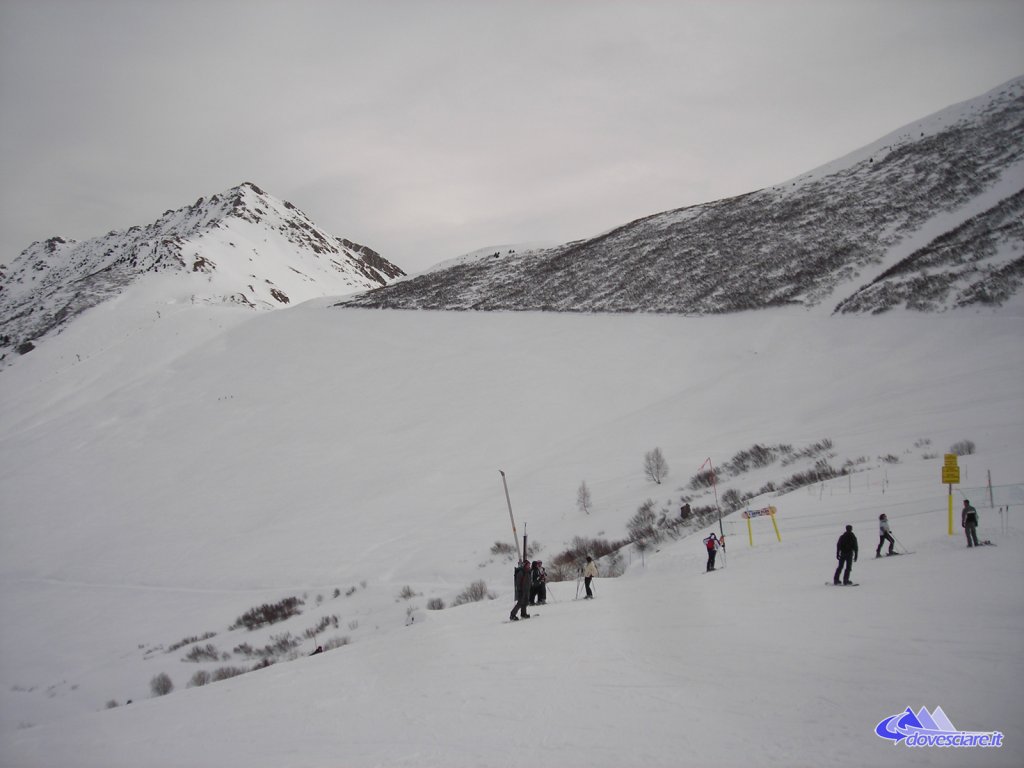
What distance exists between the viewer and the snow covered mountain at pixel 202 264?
2906 inches

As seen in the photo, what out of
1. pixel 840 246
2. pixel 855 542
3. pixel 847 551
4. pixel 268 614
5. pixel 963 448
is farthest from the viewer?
pixel 840 246

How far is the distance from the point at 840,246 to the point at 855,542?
37.3 m

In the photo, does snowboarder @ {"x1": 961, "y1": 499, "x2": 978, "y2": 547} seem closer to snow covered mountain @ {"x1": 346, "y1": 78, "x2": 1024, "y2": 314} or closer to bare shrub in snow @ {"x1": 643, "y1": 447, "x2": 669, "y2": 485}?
bare shrub in snow @ {"x1": 643, "y1": 447, "x2": 669, "y2": 485}

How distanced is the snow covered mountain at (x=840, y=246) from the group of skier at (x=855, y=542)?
2129 cm

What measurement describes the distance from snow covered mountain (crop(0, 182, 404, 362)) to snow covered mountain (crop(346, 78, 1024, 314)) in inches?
1136

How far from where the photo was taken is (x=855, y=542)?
32.7 feet

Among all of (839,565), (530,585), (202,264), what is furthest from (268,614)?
(202,264)

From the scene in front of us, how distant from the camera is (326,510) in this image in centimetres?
2377

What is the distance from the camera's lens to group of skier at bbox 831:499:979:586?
1003 centimetres

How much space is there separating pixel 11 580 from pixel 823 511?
95.1 feet

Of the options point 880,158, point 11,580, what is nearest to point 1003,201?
point 880,158

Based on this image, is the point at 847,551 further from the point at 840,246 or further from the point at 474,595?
the point at 840,246

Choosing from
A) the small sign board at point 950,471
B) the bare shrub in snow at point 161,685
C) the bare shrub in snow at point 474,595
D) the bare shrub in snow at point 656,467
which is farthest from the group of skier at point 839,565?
the bare shrub in snow at point 161,685

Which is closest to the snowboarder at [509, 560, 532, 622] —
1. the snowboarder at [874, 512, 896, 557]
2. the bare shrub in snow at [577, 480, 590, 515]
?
the snowboarder at [874, 512, 896, 557]
